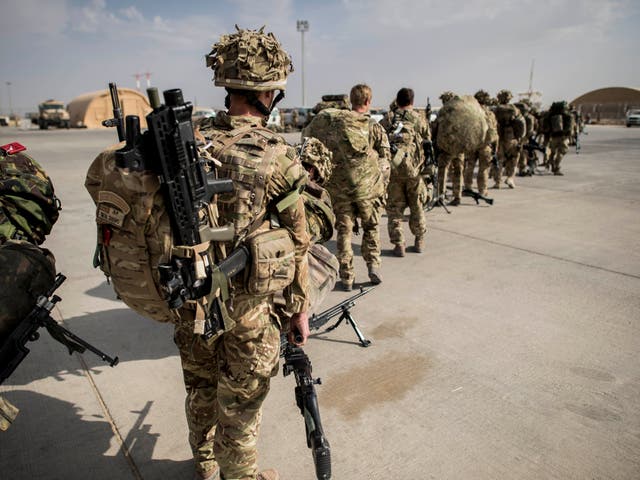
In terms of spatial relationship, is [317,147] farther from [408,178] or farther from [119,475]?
[408,178]

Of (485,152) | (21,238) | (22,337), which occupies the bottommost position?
(22,337)

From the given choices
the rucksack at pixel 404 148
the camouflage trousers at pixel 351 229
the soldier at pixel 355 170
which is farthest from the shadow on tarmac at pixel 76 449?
the rucksack at pixel 404 148

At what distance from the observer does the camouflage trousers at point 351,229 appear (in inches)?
171

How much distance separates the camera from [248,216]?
5.82 ft

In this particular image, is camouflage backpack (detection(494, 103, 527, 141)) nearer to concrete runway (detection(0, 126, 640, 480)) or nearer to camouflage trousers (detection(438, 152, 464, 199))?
camouflage trousers (detection(438, 152, 464, 199))

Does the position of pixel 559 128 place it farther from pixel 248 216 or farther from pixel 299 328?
pixel 248 216

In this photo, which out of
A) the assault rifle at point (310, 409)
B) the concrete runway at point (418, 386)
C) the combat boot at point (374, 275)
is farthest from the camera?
the combat boot at point (374, 275)

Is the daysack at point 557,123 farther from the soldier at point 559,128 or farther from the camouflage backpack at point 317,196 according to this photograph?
the camouflage backpack at point 317,196

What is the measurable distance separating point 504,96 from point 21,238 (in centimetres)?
958

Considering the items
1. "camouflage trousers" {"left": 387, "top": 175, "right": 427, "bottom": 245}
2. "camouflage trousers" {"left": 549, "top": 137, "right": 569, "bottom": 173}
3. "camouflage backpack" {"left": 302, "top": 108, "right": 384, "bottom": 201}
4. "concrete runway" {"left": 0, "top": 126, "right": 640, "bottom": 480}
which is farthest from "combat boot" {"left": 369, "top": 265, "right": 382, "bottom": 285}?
"camouflage trousers" {"left": 549, "top": 137, "right": 569, "bottom": 173}

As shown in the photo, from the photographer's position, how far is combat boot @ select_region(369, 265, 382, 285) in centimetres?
448

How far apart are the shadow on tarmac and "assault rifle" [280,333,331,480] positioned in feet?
2.42

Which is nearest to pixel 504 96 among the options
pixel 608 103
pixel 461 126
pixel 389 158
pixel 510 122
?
pixel 510 122

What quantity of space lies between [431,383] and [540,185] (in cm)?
850
